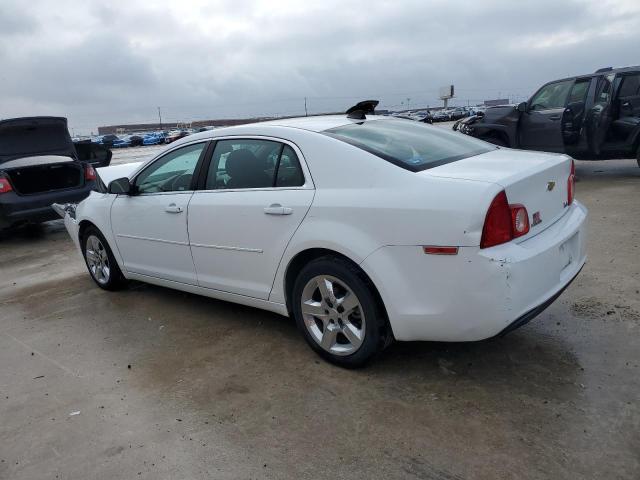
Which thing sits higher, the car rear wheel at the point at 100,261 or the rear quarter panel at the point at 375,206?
the rear quarter panel at the point at 375,206

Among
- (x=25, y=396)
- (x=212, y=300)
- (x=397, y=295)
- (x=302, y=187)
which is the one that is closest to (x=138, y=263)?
(x=212, y=300)

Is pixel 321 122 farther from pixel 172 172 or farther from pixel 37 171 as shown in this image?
pixel 37 171

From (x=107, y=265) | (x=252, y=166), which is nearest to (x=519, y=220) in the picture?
(x=252, y=166)

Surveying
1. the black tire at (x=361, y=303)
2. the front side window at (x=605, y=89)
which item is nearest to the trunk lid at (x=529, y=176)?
the black tire at (x=361, y=303)

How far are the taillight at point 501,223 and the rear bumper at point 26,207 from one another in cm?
739

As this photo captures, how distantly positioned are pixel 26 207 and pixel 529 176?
7.48m

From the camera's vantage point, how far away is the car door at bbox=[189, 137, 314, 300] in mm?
Answer: 3469

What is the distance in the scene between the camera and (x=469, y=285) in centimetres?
273

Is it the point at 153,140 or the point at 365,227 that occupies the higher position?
the point at 365,227

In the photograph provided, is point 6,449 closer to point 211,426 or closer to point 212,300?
point 211,426

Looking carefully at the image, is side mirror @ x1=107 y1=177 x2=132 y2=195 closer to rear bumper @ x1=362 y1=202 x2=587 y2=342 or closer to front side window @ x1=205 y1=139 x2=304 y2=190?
front side window @ x1=205 y1=139 x2=304 y2=190

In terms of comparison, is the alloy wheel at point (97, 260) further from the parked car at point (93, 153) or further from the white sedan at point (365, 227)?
the parked car at point (93, 153)

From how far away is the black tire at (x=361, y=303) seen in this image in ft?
10.2

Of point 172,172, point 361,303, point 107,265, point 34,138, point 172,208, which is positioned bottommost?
point 107,265
